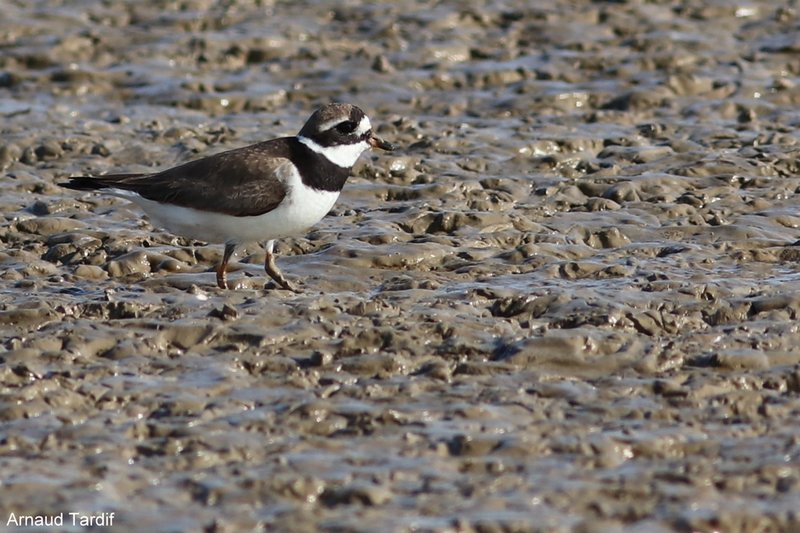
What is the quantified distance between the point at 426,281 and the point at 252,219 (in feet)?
4.26

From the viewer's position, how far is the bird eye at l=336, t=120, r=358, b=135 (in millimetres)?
10021

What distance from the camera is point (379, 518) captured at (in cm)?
637

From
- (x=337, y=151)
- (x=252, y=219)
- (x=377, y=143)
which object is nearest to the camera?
(x=252, y=219)

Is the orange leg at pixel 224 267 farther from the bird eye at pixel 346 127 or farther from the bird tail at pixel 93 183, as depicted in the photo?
the bird eye at pixel 346 127

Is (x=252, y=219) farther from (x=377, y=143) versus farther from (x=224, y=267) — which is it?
(x=377, y=143)

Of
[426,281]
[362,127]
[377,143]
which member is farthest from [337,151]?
[426,281]

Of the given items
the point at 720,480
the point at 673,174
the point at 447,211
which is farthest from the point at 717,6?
the point at 720,480

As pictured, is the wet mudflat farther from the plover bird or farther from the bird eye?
the bird eye

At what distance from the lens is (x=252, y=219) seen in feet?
31.4

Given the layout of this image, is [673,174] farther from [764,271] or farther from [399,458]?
[399,458]

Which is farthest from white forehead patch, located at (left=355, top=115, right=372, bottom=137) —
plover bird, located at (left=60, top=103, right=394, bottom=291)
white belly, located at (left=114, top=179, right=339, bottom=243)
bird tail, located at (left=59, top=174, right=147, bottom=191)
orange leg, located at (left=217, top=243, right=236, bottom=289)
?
bird tail, located at (left=59, top=174, right=147, bottom=191)

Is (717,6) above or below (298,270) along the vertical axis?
above

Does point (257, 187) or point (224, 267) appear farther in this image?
point (224, 267)

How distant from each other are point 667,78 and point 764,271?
5.39 metres
